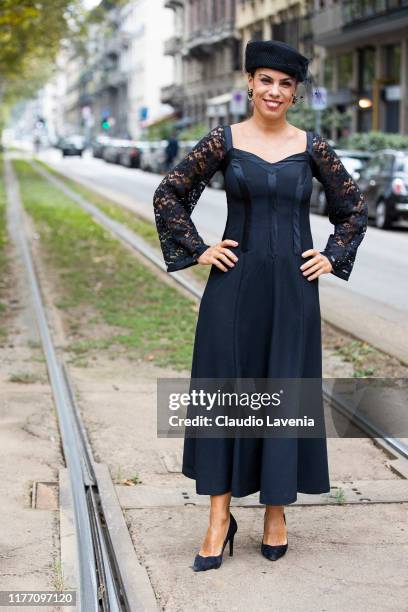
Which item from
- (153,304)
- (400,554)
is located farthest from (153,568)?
(153,304)

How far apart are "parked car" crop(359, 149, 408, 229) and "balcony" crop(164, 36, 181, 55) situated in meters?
52.7

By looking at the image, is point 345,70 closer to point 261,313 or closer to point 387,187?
point 387,187

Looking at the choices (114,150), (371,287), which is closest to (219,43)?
(114,150)

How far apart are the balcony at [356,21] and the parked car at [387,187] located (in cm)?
1349

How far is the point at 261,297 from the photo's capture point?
4.54 meters

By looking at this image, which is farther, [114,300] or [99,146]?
[99,146]

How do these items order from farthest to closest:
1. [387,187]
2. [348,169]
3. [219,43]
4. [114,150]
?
[114,150] < [219,43] < [348,169] < [387,187]

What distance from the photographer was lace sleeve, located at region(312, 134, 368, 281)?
15.2 ft

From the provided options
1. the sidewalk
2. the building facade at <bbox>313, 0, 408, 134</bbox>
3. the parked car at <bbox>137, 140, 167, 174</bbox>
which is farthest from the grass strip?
the parked car at <bbox>137, 140, 167, 174</bbox>

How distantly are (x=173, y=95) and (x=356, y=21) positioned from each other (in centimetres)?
3751

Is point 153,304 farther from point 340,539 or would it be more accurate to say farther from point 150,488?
point 340,539

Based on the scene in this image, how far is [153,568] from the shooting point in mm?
4641

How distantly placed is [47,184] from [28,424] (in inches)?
1297

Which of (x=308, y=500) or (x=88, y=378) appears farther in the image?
(x=88, y=378)
